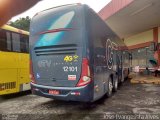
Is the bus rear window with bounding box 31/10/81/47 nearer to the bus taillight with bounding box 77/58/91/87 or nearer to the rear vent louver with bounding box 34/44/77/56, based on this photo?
the rear vent louver with bounding box 34/44/77/56

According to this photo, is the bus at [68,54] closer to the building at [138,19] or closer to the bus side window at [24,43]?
the bus side window at [24,43]

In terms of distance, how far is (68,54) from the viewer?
5805 mm

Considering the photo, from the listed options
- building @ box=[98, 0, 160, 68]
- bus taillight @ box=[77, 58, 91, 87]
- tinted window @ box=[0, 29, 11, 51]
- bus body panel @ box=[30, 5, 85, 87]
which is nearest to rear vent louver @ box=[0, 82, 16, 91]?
tinted window @ box=[0, 29, 11, 51]

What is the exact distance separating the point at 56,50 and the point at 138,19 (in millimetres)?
11583

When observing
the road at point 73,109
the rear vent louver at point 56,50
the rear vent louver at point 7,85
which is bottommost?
the road at point 73,109

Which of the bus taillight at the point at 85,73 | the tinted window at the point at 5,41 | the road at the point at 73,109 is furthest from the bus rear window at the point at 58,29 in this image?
the road at the point at 73,109

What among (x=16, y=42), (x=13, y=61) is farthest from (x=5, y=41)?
(x=13, y=61)

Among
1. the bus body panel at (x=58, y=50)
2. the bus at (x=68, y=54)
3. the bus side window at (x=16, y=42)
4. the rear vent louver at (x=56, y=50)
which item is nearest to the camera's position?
the bus at (x=68, y=54)

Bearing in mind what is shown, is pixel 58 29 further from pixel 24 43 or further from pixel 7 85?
pixel 24 43

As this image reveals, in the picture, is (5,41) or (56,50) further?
(5,41)

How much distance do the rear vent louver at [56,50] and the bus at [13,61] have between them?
168 cm

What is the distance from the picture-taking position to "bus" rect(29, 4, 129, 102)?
5535 millimetres

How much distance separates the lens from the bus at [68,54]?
5.54 m

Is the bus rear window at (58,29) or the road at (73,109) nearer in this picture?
the road at (73,109)
